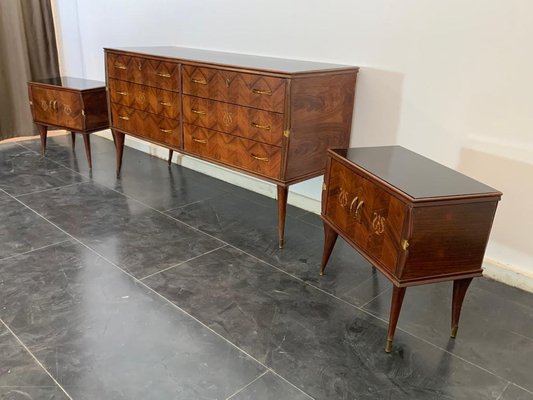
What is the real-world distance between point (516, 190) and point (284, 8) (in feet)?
5.13

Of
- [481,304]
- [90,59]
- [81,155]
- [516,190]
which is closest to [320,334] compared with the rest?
[481,304]

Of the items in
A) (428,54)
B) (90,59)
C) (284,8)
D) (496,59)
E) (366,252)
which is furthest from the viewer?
(90,59)

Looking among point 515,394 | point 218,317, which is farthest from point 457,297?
point 218,317

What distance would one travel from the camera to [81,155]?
12.4 feet

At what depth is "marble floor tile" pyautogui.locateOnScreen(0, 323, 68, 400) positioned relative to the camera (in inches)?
56.5

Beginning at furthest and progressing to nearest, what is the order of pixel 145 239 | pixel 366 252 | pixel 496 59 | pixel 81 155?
pixel 81 155, pixel 145 239, pixel 496 59, pixel 366 252

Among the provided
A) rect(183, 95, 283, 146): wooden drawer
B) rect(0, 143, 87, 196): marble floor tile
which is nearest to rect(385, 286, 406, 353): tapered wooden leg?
rect(183, 95, 283, 146): wooden drawer

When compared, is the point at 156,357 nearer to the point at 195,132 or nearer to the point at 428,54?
the point at 195,132

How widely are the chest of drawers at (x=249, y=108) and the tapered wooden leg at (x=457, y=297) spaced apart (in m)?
0.92

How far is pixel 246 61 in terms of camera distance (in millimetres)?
2482

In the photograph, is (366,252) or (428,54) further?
(428,54)

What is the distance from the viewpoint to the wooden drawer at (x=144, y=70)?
8.67 feet

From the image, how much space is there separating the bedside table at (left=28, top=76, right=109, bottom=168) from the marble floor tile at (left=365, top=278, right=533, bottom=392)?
251cm

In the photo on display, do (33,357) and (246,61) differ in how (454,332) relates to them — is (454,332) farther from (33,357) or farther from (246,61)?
(246,61)
